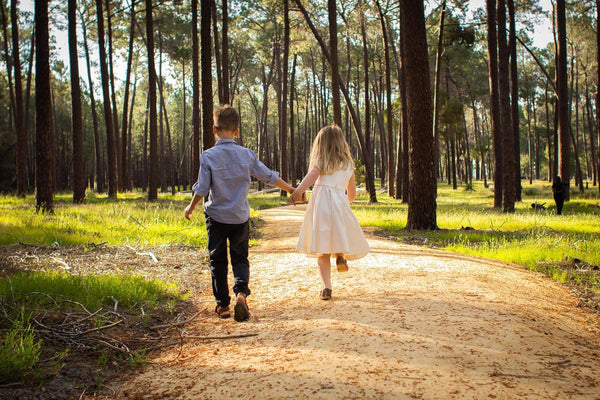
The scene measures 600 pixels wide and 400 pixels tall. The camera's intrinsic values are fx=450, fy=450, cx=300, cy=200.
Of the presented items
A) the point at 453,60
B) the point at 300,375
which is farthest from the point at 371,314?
the point at 453,60

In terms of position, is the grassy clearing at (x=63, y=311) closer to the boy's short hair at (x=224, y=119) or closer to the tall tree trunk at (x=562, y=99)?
the boy's short hair at (x=224, y=119)

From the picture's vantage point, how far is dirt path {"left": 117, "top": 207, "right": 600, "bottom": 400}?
8.96 feet

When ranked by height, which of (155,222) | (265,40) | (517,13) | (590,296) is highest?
(265,40)

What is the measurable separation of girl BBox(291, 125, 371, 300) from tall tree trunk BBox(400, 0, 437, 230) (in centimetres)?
622

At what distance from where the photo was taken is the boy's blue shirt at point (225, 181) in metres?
4.51

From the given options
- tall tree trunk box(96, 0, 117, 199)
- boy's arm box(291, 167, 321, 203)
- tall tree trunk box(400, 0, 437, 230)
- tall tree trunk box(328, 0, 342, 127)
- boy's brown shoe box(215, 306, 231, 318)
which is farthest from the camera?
tall tree trunk box(96, 0, 117, 199)

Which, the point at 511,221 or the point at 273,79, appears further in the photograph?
the point at 273,79

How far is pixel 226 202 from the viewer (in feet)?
14.8

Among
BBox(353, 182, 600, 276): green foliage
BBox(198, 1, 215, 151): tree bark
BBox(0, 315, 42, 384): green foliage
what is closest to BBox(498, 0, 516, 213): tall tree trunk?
BBox(353, 182, 600, 276): green foliage

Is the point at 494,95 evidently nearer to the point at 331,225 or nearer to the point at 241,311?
the point at 331,225

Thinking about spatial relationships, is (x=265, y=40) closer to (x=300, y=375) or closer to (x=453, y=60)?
(x=453, y=60)

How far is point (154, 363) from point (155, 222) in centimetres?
824

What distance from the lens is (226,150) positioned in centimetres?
460

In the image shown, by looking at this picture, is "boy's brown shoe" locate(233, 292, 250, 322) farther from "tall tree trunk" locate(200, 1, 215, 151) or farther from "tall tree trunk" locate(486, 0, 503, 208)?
"tall tree trunk" locate(486, 0, 503, 208)
